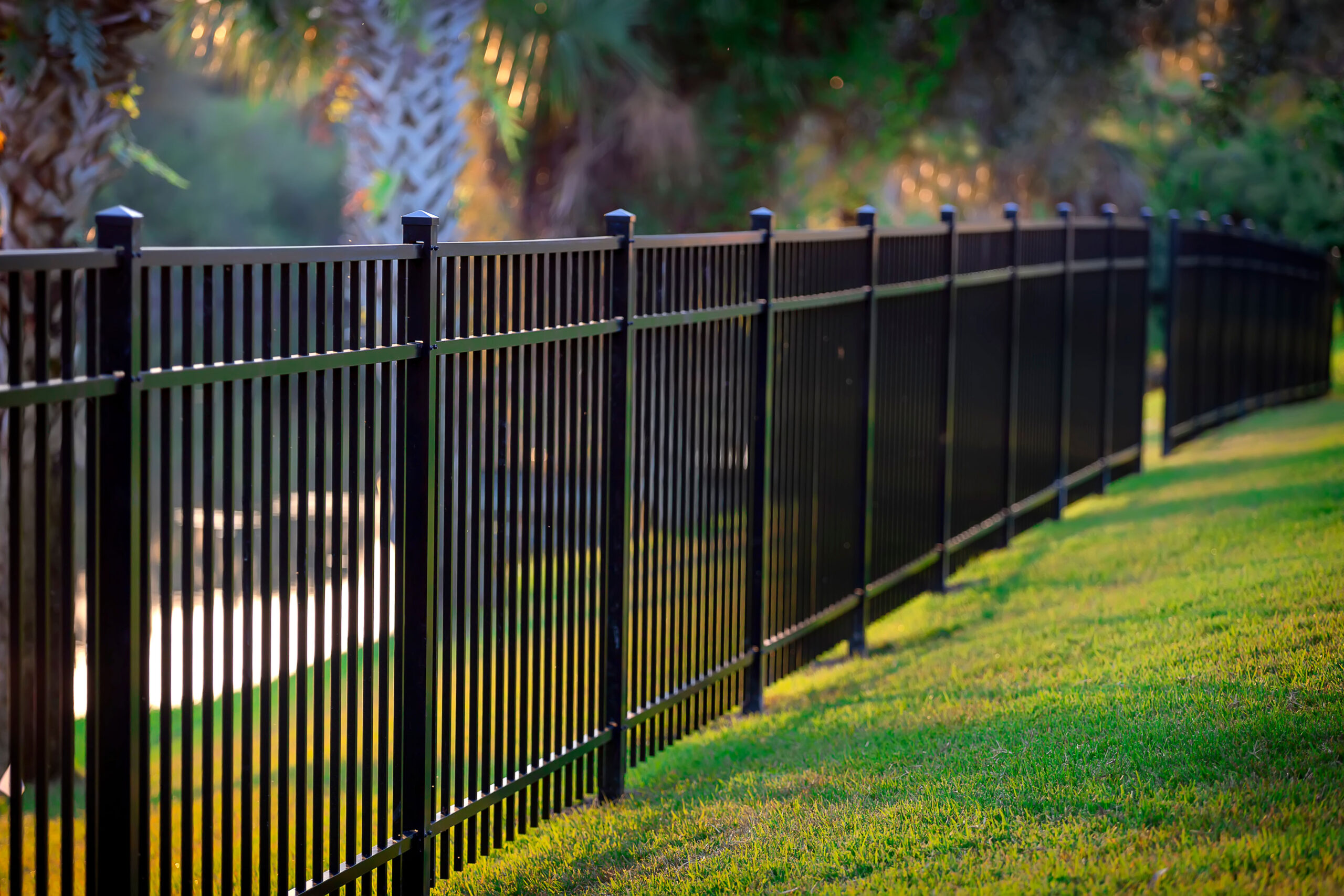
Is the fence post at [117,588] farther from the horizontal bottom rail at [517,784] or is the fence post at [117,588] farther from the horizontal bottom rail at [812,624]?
the horizontal bottom rail at [812,624]

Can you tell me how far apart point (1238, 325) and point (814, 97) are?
5645mm

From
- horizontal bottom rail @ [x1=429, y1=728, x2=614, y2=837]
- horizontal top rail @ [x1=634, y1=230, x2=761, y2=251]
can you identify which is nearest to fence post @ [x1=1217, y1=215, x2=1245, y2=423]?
horizontal top rail @ [x1=634, y1=230, x2=761, y2=251]

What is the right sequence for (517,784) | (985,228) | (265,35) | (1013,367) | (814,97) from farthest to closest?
1. (814,97)
2. (265,35)
3. (1013,367)
4. (985,228)
5. (517,784)

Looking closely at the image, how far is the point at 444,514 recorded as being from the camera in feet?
14.2

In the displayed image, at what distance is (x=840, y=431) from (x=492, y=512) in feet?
10.0

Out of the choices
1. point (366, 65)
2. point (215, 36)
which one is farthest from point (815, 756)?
point (215, 36)

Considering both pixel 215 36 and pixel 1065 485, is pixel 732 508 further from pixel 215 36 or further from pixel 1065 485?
pixel 215 36

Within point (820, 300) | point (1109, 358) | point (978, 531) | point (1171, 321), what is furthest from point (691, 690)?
point (1171, 321)

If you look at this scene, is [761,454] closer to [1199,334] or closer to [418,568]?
[418,568]

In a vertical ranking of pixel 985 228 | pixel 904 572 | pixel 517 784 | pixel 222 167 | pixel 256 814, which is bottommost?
pixel 256 814

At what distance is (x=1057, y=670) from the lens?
580 centimetres

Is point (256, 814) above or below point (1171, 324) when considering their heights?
below

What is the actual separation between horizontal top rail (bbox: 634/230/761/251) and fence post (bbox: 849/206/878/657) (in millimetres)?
1234

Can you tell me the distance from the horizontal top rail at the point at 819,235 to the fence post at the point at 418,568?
239 cm
